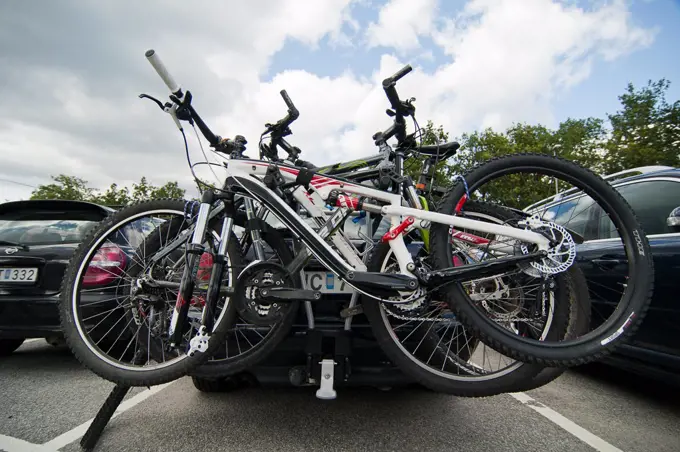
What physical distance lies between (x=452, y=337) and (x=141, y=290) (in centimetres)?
177

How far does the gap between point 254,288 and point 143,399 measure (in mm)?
1759

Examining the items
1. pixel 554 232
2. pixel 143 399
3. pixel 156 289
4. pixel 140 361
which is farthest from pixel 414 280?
pixel 143 399

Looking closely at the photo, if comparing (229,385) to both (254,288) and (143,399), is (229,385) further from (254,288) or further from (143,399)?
(254,288)

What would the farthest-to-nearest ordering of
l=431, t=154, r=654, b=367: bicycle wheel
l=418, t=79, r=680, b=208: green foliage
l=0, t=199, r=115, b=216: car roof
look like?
l=418, t=79, r=680, b=208: green foliage
l=0, t=199, r=115, b=216: car roof
l=431, t=154, r=654, b=367: bicycle wheel

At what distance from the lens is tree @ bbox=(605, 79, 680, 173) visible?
2395cm

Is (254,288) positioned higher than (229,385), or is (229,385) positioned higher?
(254,288)

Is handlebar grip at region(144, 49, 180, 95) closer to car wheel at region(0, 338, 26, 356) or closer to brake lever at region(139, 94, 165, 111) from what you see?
brake lever at region(139, 94, 165, 111)

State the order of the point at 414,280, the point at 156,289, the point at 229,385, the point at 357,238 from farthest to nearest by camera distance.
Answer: the point at 229,385 < the point at 357,238 < the point at 156,289 < the point at 414,280

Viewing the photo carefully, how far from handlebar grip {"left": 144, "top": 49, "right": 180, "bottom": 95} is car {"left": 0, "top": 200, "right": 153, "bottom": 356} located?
1.57 metres

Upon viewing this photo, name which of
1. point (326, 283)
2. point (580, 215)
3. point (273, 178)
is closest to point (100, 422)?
point (326, 283)

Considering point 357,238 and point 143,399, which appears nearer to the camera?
point 357,238

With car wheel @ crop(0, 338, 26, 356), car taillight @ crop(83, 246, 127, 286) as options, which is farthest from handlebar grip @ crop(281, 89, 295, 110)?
car wheel @ crop(0, 338, 26, 356)

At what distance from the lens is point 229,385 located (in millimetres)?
2623

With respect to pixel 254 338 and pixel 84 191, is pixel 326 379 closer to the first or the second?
pixel 254 338
